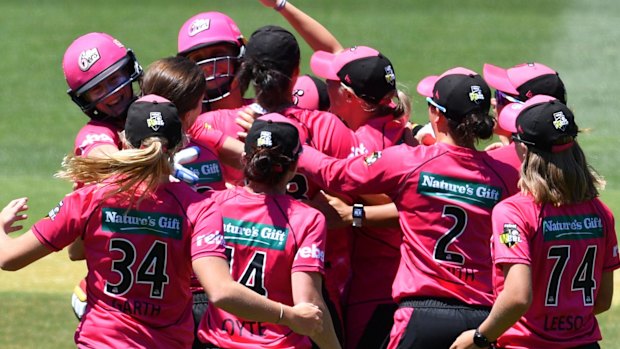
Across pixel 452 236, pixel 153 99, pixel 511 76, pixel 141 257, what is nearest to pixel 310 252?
pixel 141 257

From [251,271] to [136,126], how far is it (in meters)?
0.83

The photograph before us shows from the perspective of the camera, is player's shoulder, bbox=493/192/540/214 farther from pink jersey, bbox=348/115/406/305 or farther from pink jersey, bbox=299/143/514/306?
pink jersey, bbox=348/115/406/305

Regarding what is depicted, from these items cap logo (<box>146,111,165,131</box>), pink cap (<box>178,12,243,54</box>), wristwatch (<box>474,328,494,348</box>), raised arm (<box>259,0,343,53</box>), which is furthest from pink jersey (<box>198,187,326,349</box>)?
raised arm (<box>259,0,343,53</box>)

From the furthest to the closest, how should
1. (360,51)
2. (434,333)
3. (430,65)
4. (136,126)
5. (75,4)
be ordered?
(75,4) → (430,65) → (360,51) → (434,333) → (136,126)

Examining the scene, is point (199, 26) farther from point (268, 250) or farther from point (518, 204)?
point (518, 204)

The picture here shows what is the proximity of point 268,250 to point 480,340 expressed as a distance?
3.43 ft

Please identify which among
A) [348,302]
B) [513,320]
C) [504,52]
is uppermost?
[504,52]

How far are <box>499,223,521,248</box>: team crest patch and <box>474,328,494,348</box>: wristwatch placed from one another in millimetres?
430

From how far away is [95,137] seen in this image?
571 centimetres

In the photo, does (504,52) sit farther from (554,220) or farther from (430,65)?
(554,220)

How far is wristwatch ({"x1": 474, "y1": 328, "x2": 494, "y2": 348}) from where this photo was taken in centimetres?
527

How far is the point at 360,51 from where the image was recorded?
619 cm

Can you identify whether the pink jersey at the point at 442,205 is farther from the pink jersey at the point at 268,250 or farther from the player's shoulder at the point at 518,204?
the pink jersey at the point at 268,250

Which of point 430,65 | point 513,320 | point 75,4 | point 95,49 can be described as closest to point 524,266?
point 513,320
